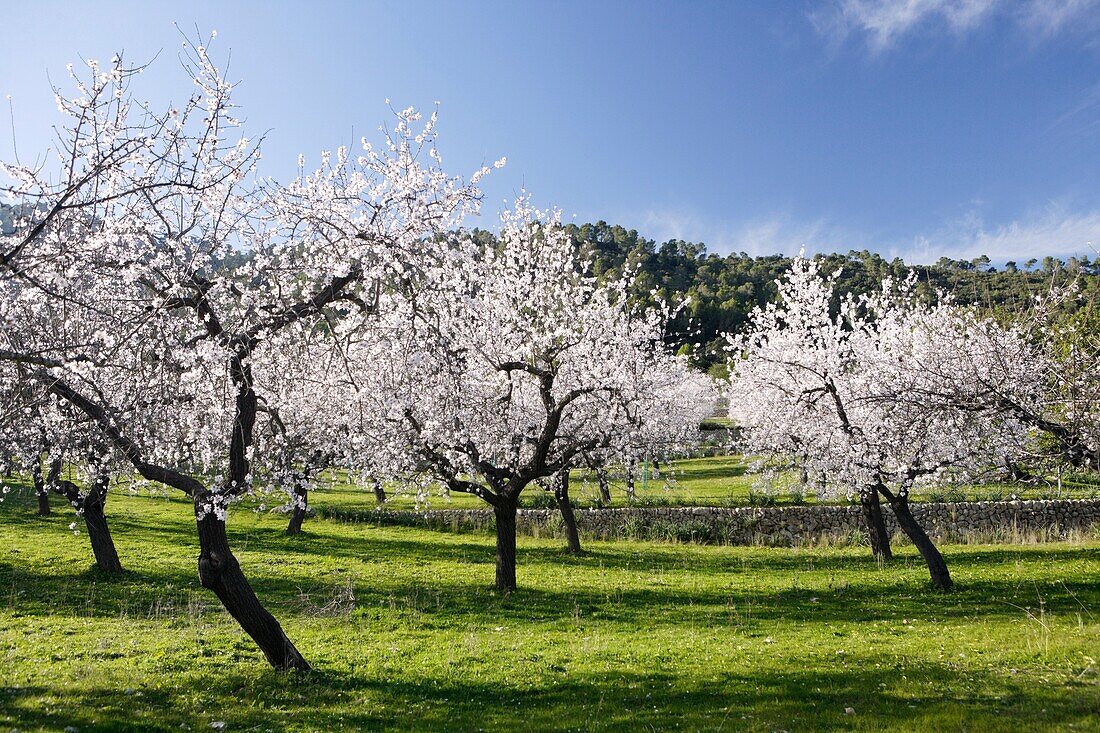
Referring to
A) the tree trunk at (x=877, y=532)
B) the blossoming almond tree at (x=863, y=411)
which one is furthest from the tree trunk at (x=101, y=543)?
the tree trunk at (x=877, y=532)

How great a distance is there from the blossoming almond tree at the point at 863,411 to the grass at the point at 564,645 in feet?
8.81

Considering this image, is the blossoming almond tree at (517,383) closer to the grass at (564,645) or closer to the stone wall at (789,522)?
the grass at (564,645)

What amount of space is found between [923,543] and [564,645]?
9.27 meters

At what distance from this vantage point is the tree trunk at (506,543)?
16.5m

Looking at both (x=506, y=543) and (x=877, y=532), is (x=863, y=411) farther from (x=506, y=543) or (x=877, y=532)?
(x=506, y=543)

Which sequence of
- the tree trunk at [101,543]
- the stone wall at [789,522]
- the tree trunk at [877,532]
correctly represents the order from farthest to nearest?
the stone wall at [789,522]
the tree trunk at [877,532]
the tree trunk at [101,543]

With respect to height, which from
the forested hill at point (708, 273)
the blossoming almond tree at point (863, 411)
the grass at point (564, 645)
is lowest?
the grass at point (564, 645)

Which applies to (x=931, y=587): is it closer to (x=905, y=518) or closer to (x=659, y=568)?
(x=905, y=518)

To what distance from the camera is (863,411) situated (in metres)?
18.3

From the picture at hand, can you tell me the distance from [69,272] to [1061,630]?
1626 cm

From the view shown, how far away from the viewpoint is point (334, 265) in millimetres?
9031

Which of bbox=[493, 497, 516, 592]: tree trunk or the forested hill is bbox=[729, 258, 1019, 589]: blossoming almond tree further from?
the forested hill

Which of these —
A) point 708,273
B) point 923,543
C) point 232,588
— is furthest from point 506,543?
point 708,273

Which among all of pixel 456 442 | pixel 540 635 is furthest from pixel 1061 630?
pixel 456 442
